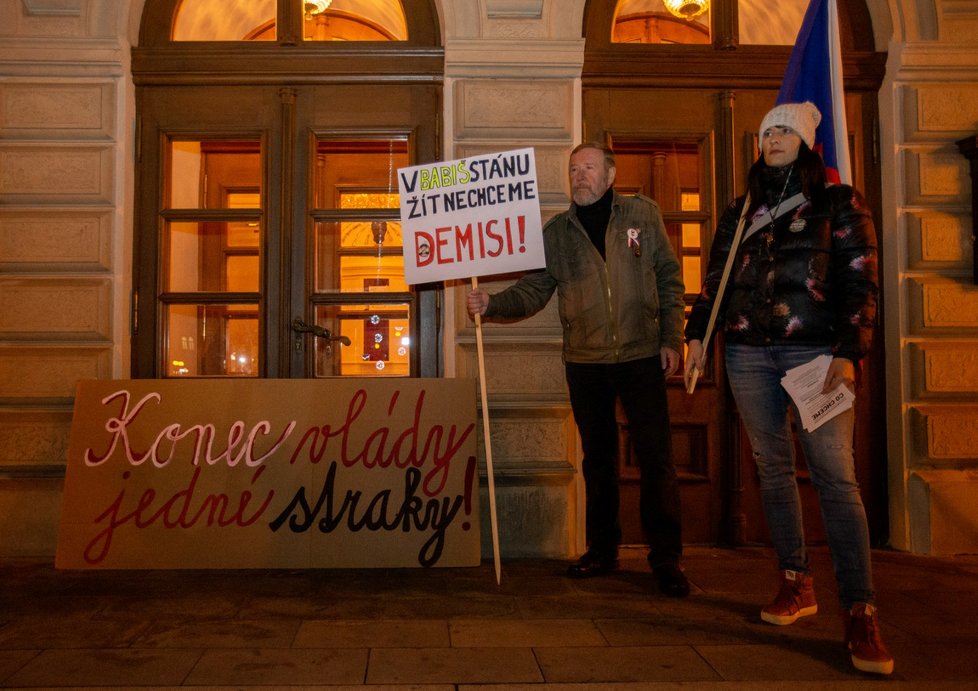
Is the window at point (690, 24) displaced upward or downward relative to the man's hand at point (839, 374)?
upward

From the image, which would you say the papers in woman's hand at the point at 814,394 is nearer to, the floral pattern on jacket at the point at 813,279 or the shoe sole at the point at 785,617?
the floral pattern on jacket at the point at 813,279

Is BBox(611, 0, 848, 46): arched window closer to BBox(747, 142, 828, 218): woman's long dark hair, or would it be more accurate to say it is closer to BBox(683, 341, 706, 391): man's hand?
BBox(747, 142, 828, 218): woman's long dark hair

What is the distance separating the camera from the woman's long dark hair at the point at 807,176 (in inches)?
132

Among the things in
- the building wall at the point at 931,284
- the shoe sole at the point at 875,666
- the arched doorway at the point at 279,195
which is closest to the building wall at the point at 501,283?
the building wall at the point at 931,284

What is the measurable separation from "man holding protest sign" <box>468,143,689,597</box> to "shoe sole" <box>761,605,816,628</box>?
21.3 inches

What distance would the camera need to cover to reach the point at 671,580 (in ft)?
13.2

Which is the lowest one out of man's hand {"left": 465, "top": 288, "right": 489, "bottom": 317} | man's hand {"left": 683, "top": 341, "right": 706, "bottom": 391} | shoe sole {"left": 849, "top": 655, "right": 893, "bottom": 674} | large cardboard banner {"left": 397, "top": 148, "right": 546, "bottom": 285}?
shoe sole {"left": 849, "top": 655, "right": 893, "bottom": 674}

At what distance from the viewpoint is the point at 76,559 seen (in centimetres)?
430

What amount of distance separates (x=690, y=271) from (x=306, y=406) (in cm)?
252

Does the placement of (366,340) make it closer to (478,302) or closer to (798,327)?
(478,302)

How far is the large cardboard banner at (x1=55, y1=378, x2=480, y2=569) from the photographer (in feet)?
14.2

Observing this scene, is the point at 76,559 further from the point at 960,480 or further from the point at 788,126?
the point at 960,480

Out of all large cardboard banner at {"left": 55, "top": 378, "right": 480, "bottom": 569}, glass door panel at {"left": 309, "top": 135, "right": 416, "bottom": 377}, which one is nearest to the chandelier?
glass door panel at {"left": 309, "top": 135, "right": 416, "bottom": 377}

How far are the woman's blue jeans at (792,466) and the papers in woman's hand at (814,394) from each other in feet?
0.14
